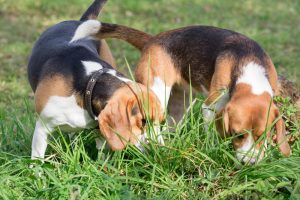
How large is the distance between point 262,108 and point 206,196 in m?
0.89

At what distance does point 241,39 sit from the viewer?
6.61 m

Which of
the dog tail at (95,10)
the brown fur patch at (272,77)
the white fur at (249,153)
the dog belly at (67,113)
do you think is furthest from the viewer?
the dog tail at (95,10)

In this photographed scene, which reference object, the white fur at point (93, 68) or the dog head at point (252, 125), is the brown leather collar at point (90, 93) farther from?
the dog head at point (252, 125)

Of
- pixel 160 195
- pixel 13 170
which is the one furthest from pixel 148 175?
pixel 13 170

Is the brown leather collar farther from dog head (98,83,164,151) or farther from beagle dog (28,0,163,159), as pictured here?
dog head (98,83,164,151)

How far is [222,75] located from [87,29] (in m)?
1.41

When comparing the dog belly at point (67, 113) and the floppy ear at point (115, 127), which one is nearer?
the floppy ear at point (115, 127)

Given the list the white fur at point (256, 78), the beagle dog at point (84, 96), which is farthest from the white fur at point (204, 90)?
the beagle dog at point (84, 96)

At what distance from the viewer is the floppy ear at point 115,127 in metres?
5.39

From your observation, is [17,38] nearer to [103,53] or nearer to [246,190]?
[103,53]

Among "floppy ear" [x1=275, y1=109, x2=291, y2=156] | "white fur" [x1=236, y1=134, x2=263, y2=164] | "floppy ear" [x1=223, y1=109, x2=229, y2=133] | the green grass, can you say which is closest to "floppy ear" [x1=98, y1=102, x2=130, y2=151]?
the green grass

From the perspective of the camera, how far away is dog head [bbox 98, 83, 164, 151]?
5.40 meters

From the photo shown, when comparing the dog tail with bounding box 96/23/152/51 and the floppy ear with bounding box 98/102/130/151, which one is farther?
the dog tail with bounding box 96/23/152/51

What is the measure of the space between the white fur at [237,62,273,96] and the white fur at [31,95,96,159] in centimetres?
143
